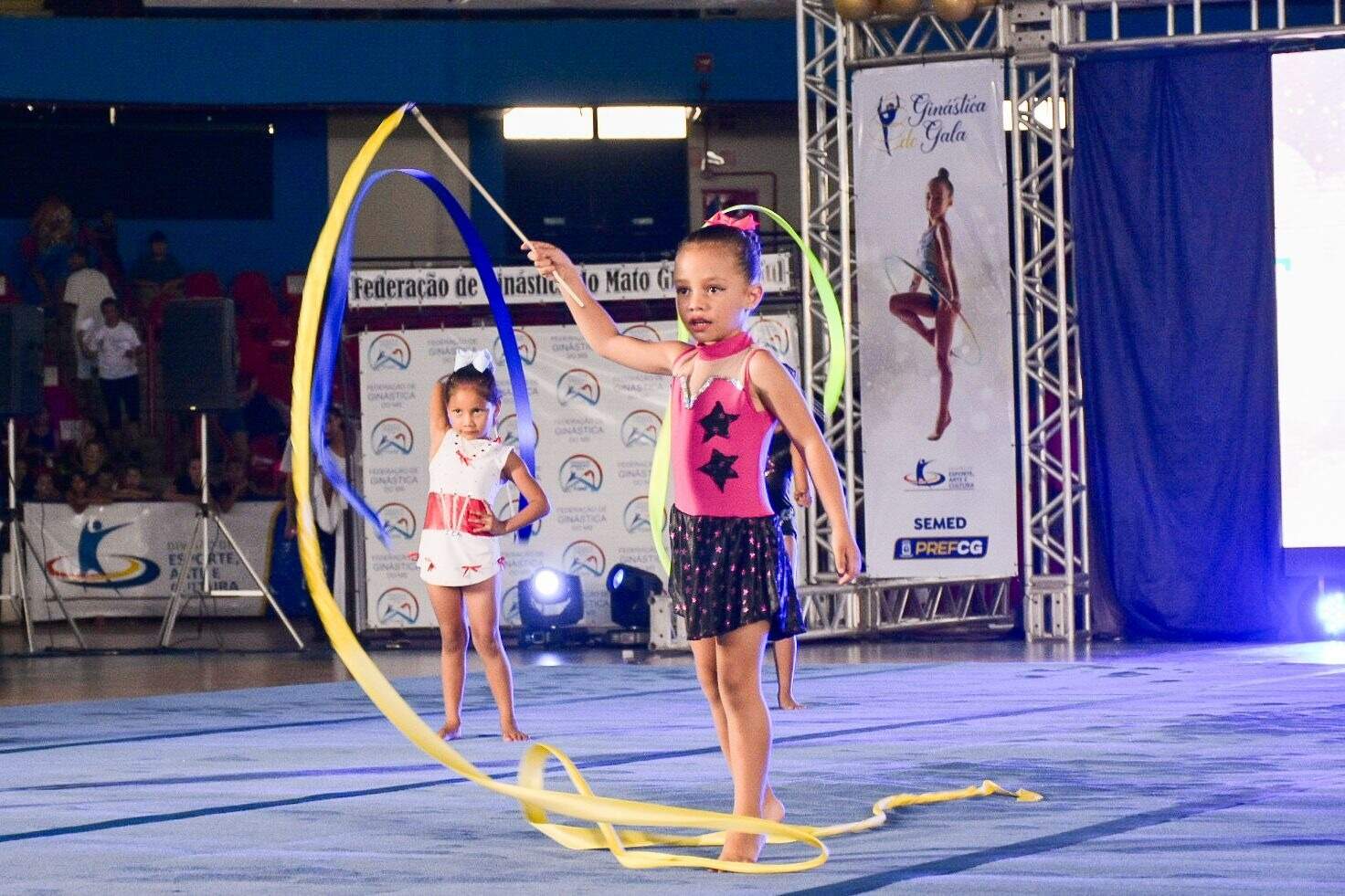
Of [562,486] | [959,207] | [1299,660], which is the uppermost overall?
[959,207]

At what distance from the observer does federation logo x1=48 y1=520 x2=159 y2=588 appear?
1402 centimetres

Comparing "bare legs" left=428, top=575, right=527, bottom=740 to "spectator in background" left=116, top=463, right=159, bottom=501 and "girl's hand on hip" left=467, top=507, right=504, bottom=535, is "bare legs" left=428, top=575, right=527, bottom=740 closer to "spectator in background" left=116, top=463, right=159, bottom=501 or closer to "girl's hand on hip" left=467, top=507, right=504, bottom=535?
"girl's hand on hip" left=467, top=507, right=504, bottom=535

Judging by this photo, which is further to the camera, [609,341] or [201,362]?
[201,362]

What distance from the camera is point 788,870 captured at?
390cm

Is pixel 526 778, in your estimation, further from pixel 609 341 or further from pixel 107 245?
pixel 107 245

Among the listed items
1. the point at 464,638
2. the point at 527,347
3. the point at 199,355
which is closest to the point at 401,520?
the point at 527,347

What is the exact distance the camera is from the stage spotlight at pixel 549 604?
12.1 m

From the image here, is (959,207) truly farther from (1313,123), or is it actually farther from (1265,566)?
(1265,566)

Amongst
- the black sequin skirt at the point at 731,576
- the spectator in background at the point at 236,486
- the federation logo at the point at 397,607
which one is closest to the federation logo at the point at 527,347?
the federation logo at the point at 397,607

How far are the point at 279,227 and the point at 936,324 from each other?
320 inches

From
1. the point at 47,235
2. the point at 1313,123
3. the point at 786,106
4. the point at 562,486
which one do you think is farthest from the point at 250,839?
the point at 786,106

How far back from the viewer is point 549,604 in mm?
12109

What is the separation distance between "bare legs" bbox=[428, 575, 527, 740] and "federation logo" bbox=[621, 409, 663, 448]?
5261 millimetres

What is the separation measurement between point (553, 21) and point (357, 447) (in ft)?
20.1
